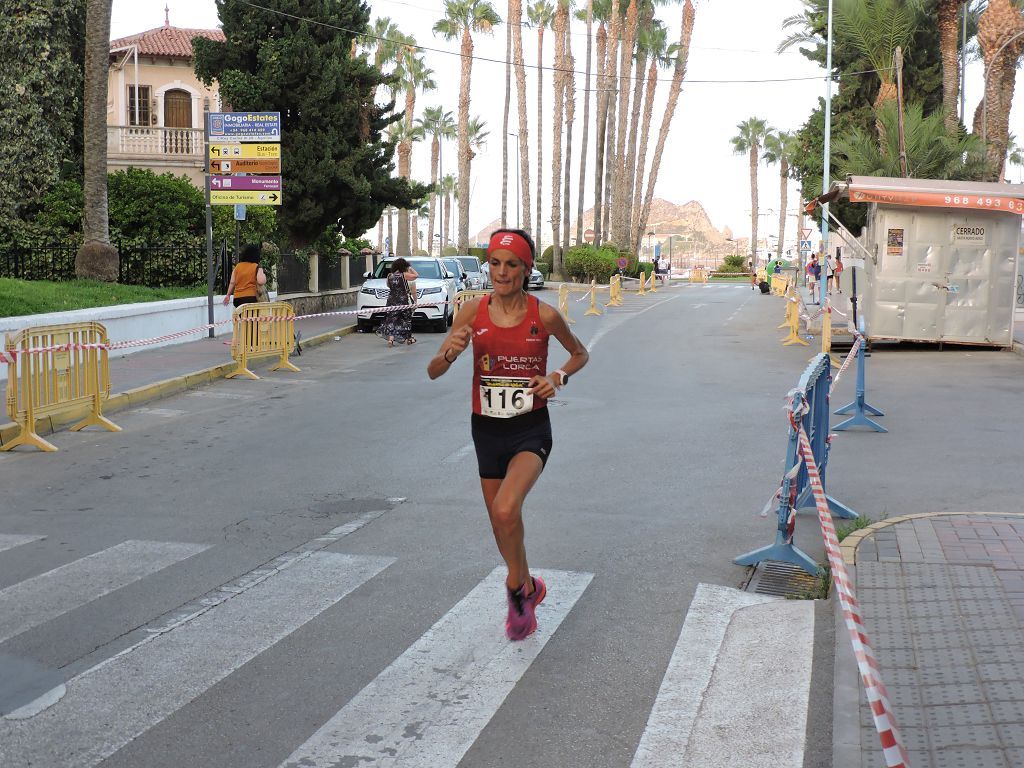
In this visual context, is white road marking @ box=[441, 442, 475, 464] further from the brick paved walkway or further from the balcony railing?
the balcony railing

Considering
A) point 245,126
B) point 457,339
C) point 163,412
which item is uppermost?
point 245,126

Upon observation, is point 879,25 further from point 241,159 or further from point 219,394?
point 219,394

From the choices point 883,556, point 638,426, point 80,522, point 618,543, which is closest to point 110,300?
point 638,426

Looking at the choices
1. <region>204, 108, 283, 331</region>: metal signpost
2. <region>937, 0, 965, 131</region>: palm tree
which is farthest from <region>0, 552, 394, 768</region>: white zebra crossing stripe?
<region>937, 0, 965, 131</region>: palm tree

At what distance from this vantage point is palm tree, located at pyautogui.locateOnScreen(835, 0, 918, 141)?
3850 centimetres

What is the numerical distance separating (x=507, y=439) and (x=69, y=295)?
646 inches

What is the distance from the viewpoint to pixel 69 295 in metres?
20.0

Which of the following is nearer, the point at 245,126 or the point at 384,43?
the point at 245,126

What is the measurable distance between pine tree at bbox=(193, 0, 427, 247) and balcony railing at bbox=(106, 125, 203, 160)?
410 centimetres

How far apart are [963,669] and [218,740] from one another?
9.92 feet

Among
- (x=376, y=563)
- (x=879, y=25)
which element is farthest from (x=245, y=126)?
(x=879, y=25)

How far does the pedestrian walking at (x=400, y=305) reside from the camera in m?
22.8

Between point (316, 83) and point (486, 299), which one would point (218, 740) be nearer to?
point (486, 299)

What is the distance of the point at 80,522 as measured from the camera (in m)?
8.09
